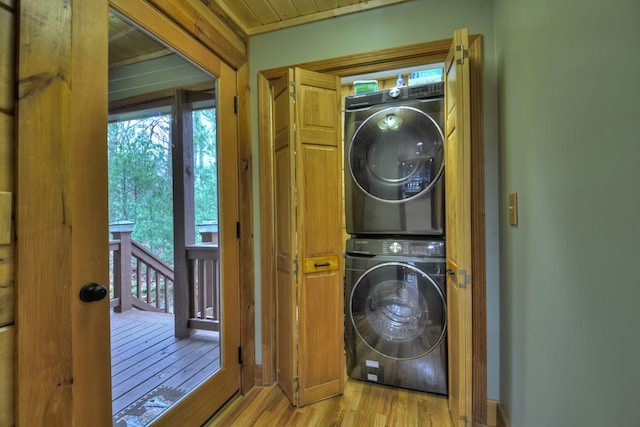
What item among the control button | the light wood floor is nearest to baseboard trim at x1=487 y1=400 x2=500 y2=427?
the light wood floor

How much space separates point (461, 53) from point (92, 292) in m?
1.79

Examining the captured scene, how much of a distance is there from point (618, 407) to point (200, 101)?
6.44 feet

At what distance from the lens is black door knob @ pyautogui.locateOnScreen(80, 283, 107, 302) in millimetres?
990

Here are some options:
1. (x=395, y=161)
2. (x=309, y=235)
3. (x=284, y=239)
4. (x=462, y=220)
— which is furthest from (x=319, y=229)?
(x=462, y=220)

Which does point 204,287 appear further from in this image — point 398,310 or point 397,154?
point 397,154

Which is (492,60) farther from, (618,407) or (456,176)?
(618,407)

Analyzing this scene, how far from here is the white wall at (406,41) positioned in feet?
5.09

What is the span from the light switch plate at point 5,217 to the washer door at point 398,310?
5.36ft

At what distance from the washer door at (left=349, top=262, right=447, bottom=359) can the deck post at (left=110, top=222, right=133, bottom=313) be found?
128cm

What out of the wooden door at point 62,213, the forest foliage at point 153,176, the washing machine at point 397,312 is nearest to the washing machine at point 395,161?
the washing machine at point 397,312

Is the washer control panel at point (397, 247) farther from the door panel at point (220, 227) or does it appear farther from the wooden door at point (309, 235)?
the door panel at point (220, 227)

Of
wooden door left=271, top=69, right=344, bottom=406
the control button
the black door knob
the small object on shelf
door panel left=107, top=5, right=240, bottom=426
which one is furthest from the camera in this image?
the small object on shelf

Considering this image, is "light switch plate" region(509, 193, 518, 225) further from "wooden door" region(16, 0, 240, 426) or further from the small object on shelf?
"wooden door" region(16, 0, 240, 426)

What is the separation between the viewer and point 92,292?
1.00 m
